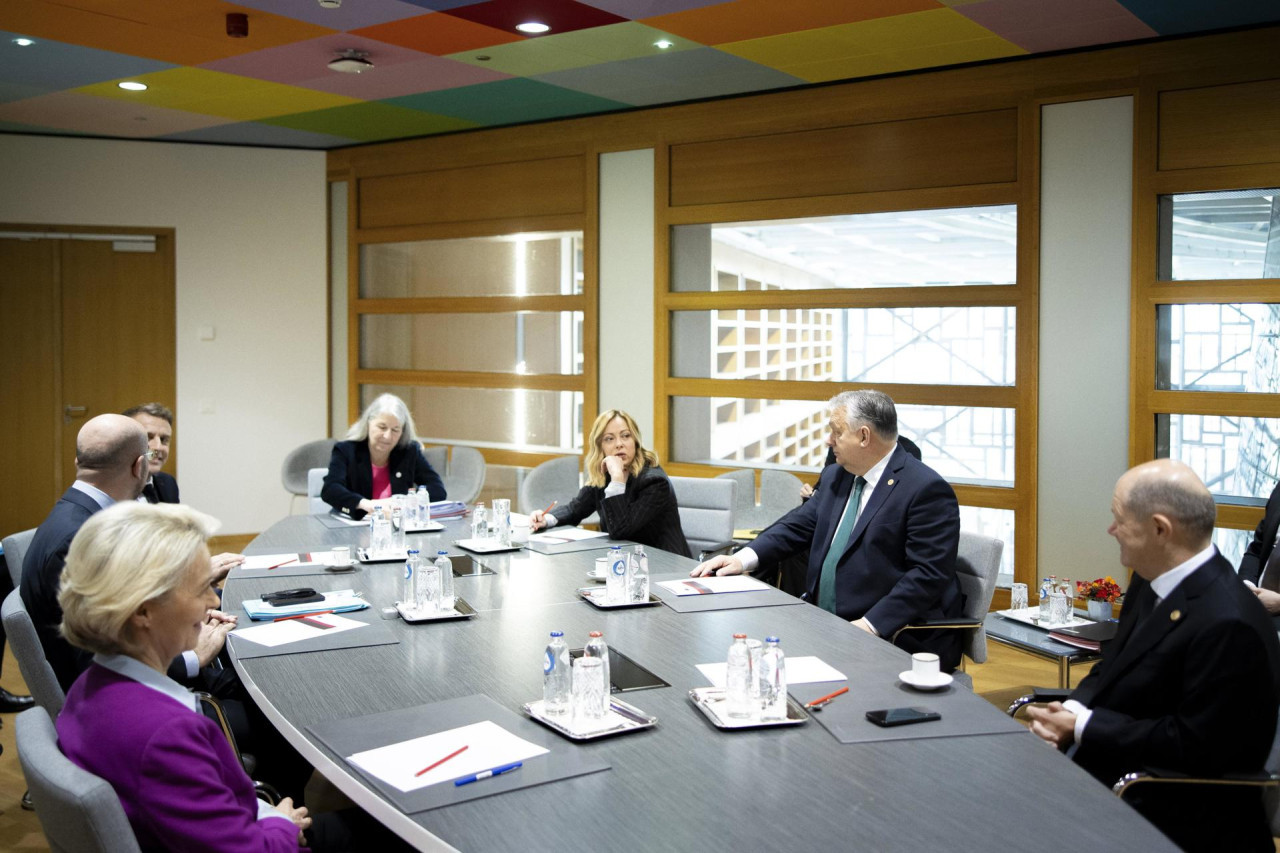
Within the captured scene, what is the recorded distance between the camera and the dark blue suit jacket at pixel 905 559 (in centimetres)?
360

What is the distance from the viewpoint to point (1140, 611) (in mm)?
2688

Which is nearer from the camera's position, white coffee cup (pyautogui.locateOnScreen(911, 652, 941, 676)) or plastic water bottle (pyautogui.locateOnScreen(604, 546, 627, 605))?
white coffee cup (pyautogui.locateOnScreen(911, 652, 941, 676))

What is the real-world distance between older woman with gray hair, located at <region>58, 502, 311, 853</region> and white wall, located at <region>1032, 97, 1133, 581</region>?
17.0ft

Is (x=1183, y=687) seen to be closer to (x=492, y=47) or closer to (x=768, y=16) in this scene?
(x=768, y=16)

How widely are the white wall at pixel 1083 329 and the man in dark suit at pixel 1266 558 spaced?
1593 mm

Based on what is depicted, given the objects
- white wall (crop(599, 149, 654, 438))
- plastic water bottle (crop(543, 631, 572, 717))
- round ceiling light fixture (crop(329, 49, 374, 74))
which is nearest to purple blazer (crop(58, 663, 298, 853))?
plastic water bottle (crop(543, 631, 572, 717))

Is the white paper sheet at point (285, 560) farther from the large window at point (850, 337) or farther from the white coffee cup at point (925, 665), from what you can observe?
the large window at point (850, 337)

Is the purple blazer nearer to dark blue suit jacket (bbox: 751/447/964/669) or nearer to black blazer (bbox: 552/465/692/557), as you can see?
dark blue suit jacket (bbox: 751/447/964/669)

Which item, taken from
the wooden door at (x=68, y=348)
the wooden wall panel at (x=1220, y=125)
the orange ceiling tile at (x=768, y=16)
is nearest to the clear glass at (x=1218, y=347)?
the wooden wall panel at (x=1220, y=125)

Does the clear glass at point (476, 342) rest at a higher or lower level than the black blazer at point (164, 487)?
higher

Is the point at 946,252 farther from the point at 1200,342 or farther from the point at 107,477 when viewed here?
the point at 107,477

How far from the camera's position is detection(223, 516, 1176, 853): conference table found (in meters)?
1.79

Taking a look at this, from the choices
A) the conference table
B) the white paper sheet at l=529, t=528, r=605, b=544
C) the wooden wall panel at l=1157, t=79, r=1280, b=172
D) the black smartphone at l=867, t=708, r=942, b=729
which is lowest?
the conference table

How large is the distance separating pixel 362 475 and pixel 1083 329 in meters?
4.12
